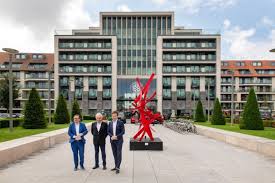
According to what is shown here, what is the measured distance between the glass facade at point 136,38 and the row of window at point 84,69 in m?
3.22

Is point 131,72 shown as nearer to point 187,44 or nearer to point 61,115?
point 187,44

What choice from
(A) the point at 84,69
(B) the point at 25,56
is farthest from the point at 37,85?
(A) the point at 84,69

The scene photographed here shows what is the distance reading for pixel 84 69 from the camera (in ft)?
250

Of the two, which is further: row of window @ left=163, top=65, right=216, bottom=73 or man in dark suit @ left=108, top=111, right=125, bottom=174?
row of window @ left=163, top=65, right=216, bottom=73

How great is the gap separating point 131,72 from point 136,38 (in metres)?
8.01

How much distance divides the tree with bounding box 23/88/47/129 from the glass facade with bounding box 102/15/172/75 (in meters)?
51.1

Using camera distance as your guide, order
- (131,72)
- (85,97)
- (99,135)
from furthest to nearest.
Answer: (131,72), (85,97), (99,135)

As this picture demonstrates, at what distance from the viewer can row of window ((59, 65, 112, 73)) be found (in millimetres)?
75750

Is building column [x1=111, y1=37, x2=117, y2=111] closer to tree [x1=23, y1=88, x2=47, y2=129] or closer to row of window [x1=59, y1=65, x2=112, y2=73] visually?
row of window [x1=59, y1=65, x2=112, y2=73]

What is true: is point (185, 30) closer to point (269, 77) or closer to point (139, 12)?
point (139, 12)

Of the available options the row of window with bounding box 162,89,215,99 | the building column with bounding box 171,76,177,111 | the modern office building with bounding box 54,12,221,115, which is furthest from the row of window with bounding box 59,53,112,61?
the building column with bounding box 171,76,177,111

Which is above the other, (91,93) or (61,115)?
(91,93)

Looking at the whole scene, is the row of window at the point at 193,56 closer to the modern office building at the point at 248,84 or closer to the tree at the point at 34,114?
→ the modern office building at the point at 248,84

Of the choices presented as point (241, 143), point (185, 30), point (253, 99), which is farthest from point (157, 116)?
point (185, 30)
